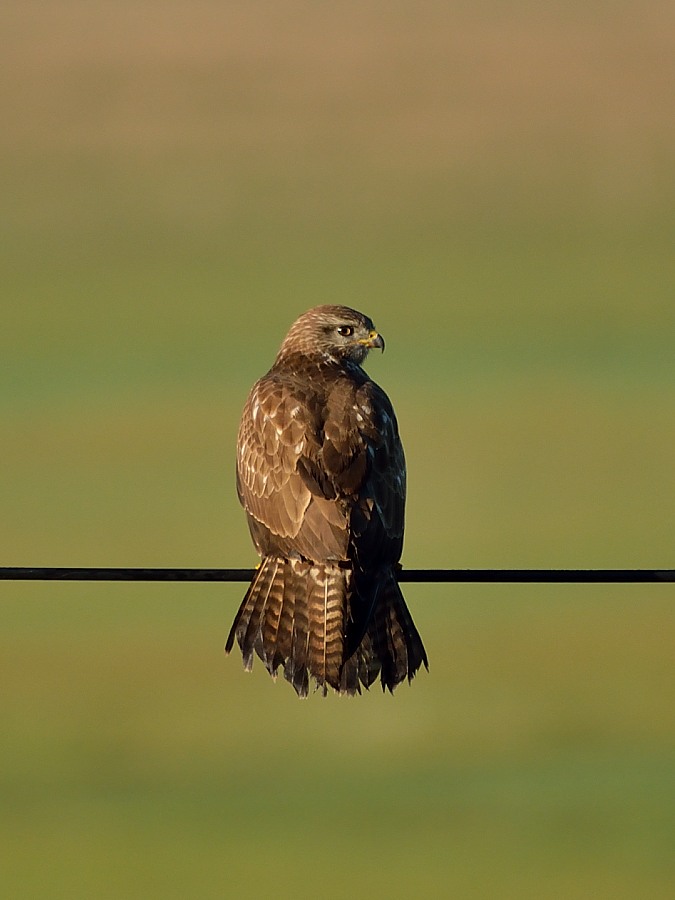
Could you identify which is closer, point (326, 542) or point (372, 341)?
point (326, 542)

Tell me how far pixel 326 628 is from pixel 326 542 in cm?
41

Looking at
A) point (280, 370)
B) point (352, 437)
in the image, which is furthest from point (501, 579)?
point (280, 370)

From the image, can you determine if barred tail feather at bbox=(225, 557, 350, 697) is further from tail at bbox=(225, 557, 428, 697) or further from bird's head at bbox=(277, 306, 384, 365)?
bird's head at bbox=(277, 306, 384, 365)

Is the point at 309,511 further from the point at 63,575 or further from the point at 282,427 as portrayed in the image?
the point at 63,575

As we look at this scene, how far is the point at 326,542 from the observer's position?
22.0 ft

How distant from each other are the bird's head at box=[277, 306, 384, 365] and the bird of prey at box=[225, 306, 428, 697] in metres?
1.24

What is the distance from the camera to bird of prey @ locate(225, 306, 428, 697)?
6703 millimetres

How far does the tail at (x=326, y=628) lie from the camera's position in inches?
263

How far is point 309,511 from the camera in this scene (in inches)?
270

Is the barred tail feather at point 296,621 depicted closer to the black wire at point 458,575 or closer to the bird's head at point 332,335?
the black wire at point 458,575

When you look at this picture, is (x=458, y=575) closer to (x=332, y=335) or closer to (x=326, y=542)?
(x=326, y=542)

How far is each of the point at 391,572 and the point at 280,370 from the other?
2.16 meters

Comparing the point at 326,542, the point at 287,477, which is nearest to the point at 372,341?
the point at 287,477

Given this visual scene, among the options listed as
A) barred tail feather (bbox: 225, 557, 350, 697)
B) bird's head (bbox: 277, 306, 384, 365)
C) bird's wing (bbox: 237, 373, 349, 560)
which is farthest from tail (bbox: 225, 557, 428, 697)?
bird's head (bbox: 277, 306, 384, 365)
